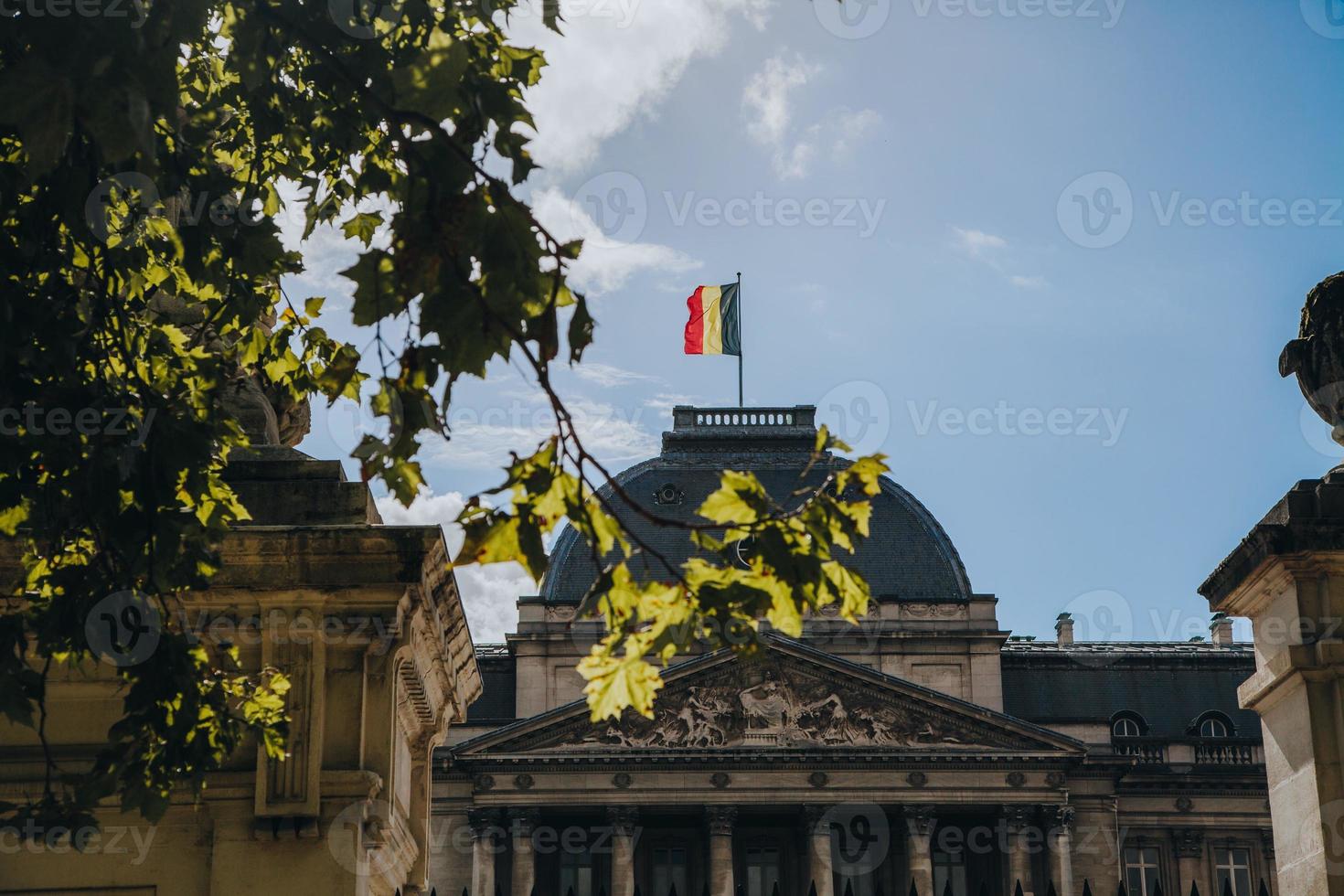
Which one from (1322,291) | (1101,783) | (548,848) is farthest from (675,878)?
(1322,291)

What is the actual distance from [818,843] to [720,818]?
8.42 ft

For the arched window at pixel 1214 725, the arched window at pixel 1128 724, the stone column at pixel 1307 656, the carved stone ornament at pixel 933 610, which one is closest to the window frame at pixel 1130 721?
the arched window at pixel 1128 724

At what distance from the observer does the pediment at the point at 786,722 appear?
47750mm

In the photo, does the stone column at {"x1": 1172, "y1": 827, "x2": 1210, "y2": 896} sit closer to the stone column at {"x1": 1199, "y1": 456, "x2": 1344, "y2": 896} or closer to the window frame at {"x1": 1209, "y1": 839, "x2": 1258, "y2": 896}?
the window frame at {"x1": 1209, "y1": 839, "x2": 1258, "y2": 896}

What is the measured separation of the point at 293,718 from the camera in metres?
6.17

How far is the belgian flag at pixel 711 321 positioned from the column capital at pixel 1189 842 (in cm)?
1784

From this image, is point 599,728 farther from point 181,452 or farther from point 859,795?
point 181,452

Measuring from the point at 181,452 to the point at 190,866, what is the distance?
1.65 meters

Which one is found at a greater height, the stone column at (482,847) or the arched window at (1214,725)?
the arched window at (1214,725)

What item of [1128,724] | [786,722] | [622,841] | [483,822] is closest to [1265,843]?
[1128,724]

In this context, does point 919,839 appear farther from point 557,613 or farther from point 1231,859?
point 557,613

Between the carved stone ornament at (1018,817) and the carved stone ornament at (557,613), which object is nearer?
the carved stone ornament at (1018,817)

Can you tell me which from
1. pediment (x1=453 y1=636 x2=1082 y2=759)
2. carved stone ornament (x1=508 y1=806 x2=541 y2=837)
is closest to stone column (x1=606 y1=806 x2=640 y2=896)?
pediment (x1=453 y1=636 x2=1082 y2=759)

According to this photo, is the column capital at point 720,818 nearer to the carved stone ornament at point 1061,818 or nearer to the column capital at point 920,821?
the column capital at point 920,821
